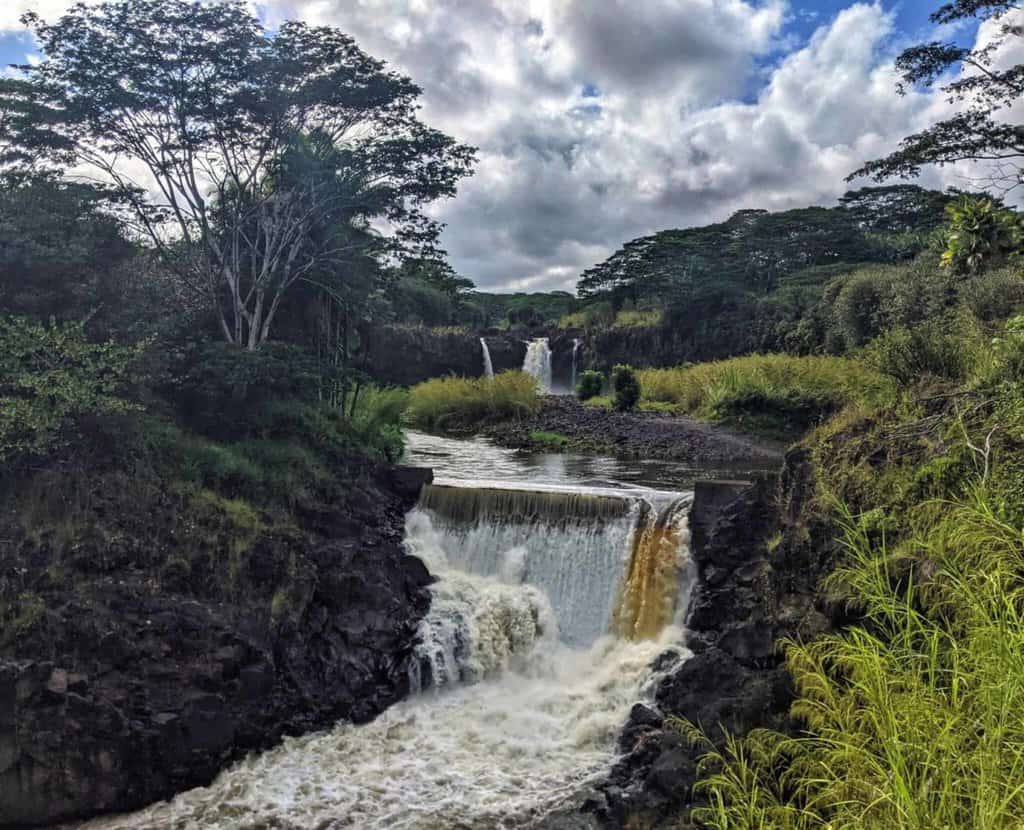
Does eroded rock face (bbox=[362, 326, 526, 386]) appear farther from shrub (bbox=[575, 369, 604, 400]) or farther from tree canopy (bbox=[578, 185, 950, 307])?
tree canopy (bbox=[578, 185, 950, 307])

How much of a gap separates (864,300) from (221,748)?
65.2ft

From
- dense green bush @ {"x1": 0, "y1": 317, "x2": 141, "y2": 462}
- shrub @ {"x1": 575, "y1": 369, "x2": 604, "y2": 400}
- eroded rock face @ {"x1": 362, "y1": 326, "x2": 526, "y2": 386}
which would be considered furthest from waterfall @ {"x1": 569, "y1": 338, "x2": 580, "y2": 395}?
dense green bush @ {"x1": 0, "y1": 317, "x2": 141, "y2": 462}

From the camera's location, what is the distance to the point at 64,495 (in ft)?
22.9

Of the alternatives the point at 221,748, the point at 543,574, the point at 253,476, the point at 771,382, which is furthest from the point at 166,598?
the point at 771,382

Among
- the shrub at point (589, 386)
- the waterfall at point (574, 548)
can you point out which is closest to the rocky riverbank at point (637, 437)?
the shrub at point (589, 386)

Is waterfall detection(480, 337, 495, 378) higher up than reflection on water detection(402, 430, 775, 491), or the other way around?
waterfall detection(480, 337, 495, 378)

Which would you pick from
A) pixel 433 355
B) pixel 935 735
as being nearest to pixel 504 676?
pixel 935 735

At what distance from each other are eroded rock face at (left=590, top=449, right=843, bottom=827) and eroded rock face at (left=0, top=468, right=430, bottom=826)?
2.97 meters

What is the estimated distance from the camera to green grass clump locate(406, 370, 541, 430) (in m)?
19.8

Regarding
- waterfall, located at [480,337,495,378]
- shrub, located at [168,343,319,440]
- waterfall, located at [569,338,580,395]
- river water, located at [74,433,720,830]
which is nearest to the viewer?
river water, located at [74,433,720,830]

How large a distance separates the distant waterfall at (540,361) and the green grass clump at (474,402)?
992cm

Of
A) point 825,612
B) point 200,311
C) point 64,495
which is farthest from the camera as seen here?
point 200,311

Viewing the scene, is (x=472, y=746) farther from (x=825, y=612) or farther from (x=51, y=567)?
(x=51, y=567)

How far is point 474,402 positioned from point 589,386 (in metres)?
5.41
